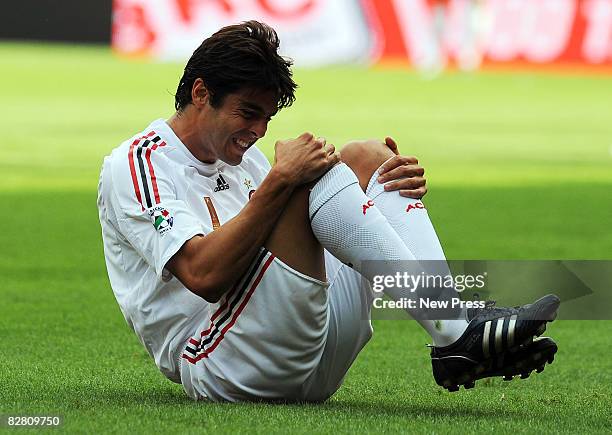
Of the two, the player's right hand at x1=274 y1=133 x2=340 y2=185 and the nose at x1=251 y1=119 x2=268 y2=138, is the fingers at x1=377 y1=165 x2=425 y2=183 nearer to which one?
the player's right hand at x1=274 y1=133 x2=340 y2=185

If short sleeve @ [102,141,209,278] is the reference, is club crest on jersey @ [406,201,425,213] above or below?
above

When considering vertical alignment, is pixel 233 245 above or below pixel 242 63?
below

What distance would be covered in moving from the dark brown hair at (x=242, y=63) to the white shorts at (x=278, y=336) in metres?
0.53

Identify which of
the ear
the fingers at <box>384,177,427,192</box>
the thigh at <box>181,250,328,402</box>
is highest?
the ear

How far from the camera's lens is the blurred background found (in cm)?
407

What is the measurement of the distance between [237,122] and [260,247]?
1.51 ft

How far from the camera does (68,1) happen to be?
29.9 meters

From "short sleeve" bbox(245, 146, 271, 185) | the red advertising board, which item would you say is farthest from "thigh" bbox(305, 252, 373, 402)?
the red advertising board

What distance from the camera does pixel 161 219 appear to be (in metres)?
3.63

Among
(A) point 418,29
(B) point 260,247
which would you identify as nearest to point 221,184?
(B) point 260,247

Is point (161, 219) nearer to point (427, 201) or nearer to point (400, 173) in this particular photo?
point (400, 173)

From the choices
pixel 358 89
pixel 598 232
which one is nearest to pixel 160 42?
pixel 358 89

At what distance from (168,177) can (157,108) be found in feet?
46.8

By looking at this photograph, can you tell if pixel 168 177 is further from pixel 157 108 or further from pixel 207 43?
pixel 157 108
